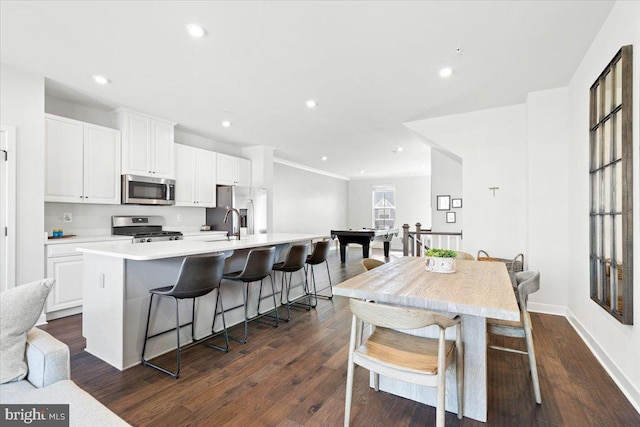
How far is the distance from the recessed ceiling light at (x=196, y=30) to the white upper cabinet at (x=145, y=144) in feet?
7.88

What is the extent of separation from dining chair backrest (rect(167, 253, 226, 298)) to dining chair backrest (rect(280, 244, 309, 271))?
3.28 feet

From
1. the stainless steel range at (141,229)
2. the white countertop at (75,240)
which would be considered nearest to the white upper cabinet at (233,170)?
the stainless steel range at (141,229)

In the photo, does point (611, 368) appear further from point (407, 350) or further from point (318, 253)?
point (318, 253)

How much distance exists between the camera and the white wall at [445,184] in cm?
616

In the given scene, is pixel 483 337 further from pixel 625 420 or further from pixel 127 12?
pixel 127 12

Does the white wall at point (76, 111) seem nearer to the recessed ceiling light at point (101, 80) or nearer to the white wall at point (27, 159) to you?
the white wall at point (27, 159)

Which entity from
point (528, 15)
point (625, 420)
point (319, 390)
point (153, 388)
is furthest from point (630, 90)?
point (153, 388)

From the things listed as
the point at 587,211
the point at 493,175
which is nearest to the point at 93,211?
the point at 493,175

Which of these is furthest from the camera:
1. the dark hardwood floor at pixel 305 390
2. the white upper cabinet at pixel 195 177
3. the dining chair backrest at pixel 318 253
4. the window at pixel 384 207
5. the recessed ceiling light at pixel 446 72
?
the window at pixel 384 207

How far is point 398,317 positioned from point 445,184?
544 centimetres

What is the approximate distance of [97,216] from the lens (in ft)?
14.4

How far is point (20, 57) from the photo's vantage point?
116 inches

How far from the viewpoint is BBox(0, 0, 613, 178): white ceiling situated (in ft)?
7.50

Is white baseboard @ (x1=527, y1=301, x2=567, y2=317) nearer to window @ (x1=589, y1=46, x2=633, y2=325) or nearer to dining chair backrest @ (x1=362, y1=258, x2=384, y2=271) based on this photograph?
window @ (x1=589, y1=46, x2=633, y2=325)
